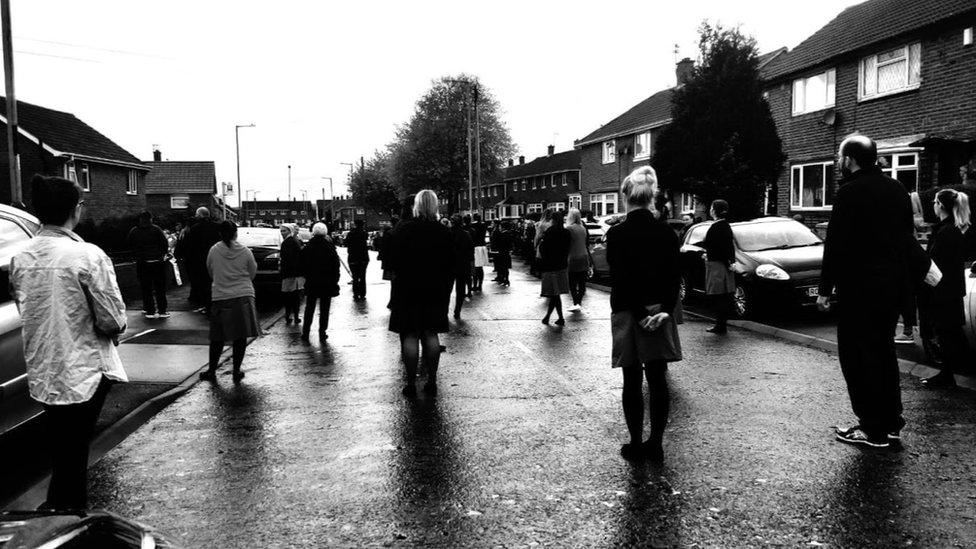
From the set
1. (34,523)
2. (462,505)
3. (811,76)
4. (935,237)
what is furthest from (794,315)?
(811,76)

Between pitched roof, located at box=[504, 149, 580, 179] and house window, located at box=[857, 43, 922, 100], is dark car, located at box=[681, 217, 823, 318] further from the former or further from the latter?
pitched roof, located at box=[504, 149, 580, 179]

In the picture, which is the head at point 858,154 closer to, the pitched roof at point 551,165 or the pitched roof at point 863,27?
the pitched roof at point 863,27

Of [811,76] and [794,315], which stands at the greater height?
[811,76]

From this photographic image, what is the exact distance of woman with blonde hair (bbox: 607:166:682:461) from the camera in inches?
193

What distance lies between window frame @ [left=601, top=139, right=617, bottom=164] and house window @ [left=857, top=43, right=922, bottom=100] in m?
21.5

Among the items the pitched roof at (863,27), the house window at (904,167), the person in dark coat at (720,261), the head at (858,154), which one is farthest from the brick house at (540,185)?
the head at (858,154)

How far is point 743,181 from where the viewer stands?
22.3 m

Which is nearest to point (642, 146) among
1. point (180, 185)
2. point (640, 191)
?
point (640, 191)

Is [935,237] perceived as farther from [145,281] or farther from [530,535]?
[145,281]

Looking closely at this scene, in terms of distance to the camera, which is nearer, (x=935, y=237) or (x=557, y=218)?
(x=935, y=237)

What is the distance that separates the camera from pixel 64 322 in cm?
378

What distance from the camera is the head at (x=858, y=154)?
17.3 ft

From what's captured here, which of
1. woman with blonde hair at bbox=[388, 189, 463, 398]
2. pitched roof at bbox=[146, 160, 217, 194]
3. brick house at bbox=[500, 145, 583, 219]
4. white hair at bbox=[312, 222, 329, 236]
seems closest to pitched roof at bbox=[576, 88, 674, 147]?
brick house at bbox=[500, 145, 583, 219]

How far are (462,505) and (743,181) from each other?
65.3 feet
